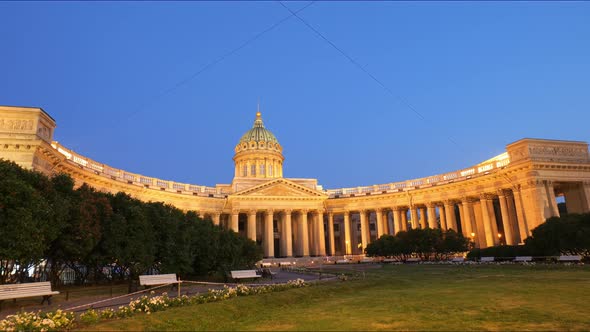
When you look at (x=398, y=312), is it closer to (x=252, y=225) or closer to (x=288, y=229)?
(x=252, y=225)

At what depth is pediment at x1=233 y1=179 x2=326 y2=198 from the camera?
70.2 m

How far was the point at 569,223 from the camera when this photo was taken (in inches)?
1310

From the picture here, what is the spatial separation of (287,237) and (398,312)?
195 feet

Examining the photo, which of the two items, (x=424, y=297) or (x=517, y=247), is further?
(x=517, y=247)

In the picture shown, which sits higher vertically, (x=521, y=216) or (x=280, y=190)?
(x=280, y=190)

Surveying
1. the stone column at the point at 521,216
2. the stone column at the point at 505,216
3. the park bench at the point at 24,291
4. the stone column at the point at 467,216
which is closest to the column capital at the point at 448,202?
the stone column at the point at 467,216

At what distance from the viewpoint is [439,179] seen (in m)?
66.6

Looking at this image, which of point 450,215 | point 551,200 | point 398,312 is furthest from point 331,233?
point 398,312

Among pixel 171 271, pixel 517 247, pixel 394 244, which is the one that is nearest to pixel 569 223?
pixel 517 247

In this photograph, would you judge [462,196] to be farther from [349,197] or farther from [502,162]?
[349,197]

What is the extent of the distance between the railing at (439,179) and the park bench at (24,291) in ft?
180

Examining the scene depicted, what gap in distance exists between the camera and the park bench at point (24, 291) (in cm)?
1533

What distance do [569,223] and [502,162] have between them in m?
24.9

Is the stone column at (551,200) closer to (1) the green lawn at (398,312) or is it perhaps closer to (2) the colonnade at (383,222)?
(2) the colonnade at (383,222)
